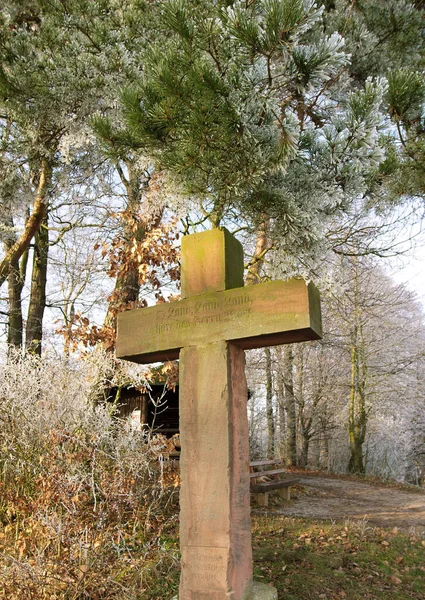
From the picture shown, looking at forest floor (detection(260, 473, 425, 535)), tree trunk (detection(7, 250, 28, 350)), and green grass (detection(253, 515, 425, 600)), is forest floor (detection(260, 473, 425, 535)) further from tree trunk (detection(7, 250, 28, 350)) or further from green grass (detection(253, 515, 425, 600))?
tree trunk (detection(7, 250, 28, 350))

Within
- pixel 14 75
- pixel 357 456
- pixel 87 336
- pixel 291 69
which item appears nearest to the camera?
pixel 291 69

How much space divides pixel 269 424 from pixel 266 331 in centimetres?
1432

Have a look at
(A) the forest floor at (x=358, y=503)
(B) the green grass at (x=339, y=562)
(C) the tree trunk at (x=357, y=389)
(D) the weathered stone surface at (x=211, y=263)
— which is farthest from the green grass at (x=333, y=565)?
(C) the tree trunk at (x=357, y=389)

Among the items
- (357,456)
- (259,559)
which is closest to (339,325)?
(357,456)

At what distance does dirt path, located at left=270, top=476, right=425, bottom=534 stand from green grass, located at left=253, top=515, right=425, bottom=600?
1.75 meters

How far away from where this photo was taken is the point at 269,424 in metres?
→ 16.8

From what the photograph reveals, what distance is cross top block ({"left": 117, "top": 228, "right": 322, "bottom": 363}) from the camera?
10.4ft

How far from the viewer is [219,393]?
10.5ft

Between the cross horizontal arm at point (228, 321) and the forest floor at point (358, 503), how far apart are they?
465 cm

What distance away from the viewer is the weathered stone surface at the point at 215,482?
3002mm

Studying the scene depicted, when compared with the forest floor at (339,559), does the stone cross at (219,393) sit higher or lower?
higher

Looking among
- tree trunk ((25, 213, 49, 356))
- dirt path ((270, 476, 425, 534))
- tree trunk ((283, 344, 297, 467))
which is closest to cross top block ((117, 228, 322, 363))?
dirt path ((270, 476, 425, 534))

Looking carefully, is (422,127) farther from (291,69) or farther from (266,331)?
(266,331)

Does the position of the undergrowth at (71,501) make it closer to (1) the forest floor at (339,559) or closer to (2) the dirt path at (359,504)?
(1) the forest floor at (339,559)
